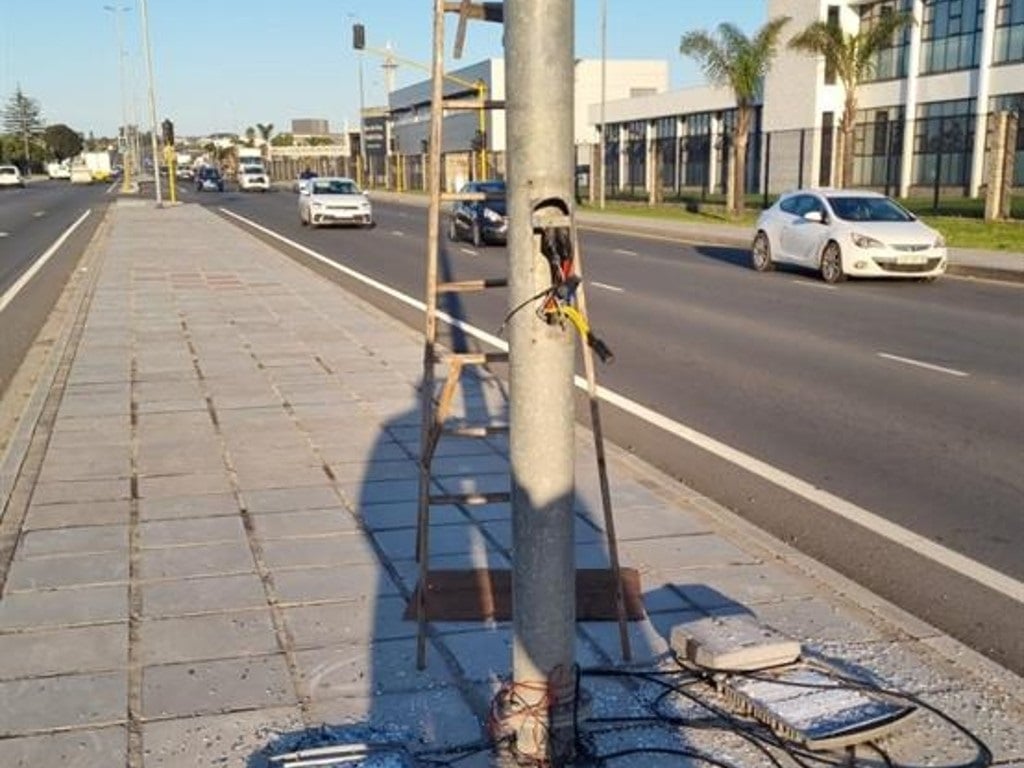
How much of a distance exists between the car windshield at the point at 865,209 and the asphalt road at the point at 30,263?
41.7 feet

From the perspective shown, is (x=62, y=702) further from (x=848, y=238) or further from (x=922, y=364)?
(x=848, y=238)

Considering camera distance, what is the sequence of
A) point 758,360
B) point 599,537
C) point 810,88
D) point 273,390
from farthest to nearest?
point 810,88 → point 758,360 → point 273,390 → point 599,537

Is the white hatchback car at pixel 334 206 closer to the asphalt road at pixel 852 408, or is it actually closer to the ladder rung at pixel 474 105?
Result: the asphalt road at pixel 852 408

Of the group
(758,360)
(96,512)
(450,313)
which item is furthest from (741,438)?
(450,313)

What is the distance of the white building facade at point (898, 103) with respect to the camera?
4153 cm

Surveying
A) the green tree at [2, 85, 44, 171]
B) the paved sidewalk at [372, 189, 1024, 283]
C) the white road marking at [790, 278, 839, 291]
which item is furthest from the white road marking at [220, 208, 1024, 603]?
the green tree at [2, 85, 44, 171]

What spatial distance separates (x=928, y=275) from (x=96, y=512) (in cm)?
1553

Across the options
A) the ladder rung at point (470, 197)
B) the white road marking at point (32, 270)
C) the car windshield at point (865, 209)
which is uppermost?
the ladder rung at point (470, 197)

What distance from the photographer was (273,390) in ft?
30.6

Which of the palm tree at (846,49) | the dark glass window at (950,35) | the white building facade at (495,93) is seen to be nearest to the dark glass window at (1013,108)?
the dark glass window at (950,35)

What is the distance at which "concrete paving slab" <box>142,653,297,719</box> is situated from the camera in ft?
12.4

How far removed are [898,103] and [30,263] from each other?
3591 cm

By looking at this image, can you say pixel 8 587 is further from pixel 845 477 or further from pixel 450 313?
pixel 450 313

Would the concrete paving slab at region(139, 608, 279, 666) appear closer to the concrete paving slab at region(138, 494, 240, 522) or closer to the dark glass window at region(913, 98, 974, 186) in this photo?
the concrete paving slab at region(138, 494, 240, 522)
